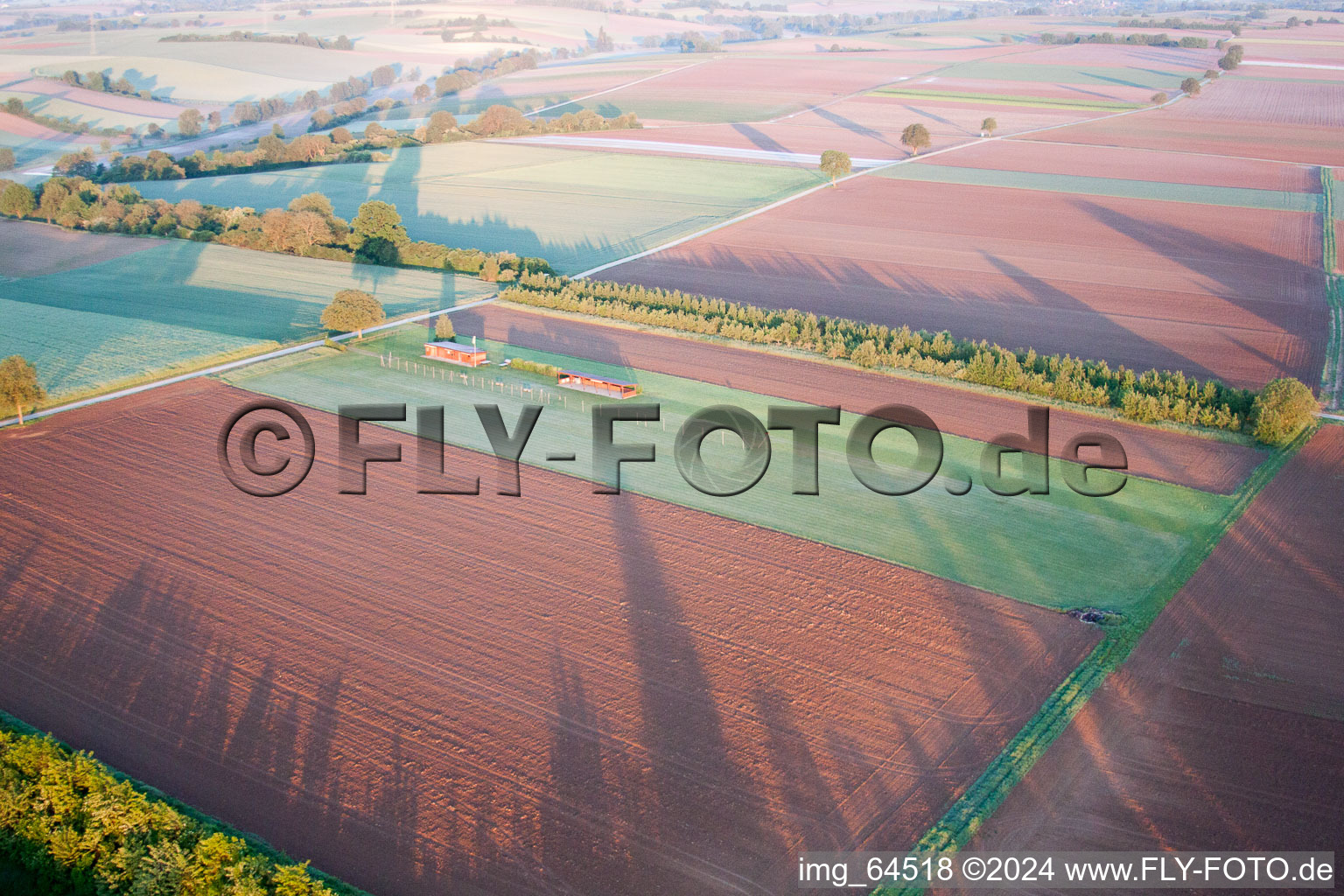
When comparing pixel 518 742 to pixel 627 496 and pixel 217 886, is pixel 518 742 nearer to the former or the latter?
Answer: pixel 217 886

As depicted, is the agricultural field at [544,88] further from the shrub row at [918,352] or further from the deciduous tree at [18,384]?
the deciduous tree at [18,384]

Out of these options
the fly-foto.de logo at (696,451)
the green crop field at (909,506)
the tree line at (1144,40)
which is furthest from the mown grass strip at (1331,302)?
the tree line at (1144,40)

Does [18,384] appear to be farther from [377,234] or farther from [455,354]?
[377,234]

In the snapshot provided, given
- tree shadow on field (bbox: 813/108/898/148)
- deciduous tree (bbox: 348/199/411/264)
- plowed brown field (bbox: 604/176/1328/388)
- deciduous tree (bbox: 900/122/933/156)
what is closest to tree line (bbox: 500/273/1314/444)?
plowed brown field (bbox: 604/176/1328/388)

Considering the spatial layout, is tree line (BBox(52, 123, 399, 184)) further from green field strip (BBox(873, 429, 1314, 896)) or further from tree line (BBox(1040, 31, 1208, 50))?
tree line (BBox(1040, 31, 1208, 50))

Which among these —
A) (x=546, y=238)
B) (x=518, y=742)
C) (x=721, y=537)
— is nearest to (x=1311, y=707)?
(x=721, y=537)

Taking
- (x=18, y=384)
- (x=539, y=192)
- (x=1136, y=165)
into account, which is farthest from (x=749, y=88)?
(x=18, y=384)
